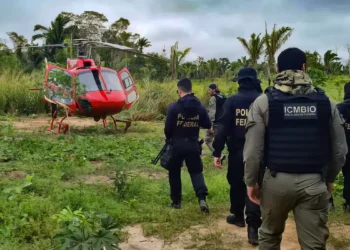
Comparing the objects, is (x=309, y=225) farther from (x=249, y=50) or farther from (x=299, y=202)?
(x=249, y=50)

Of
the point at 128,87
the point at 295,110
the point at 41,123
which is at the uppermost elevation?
the point at 128,87

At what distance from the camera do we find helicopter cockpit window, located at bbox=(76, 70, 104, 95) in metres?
11.6

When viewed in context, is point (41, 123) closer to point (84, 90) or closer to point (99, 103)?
point (84, 90)

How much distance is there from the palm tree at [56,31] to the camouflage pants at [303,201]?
3781 cm

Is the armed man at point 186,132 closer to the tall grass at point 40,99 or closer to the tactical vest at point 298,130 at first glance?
the tactical vest at point 298,130

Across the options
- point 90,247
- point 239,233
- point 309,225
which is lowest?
point 239,233

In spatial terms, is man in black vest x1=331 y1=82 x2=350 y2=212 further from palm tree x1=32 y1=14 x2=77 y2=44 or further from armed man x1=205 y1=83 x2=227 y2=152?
palm tree x1=32 y1=14 x2=77 y2=44

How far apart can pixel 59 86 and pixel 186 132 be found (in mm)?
7109

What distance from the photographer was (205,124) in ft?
17.6

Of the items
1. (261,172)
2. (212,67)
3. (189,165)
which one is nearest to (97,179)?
(189,165)

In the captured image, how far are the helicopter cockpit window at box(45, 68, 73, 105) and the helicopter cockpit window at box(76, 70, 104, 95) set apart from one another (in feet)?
1.00

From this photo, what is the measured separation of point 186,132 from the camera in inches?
204

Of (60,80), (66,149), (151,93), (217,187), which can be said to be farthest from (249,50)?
(217,187)

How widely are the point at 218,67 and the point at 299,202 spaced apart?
175 ft
